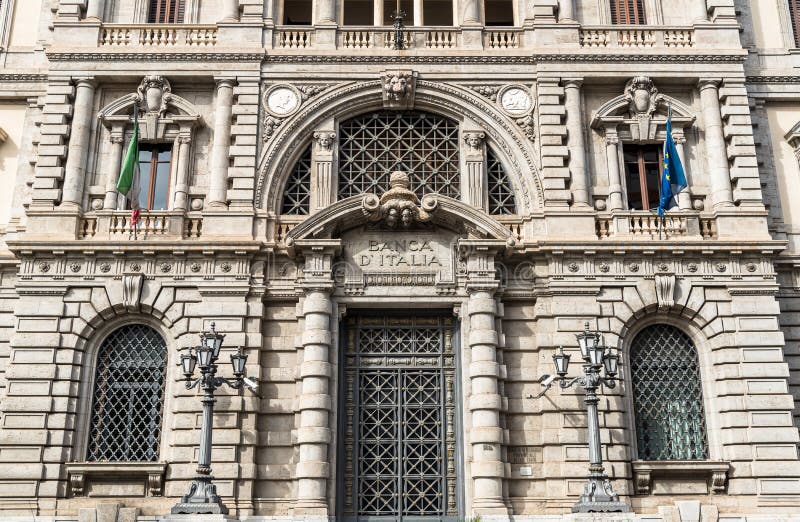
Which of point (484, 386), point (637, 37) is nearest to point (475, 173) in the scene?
point (484, 386)

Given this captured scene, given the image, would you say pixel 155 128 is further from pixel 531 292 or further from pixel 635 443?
pixel 635 443

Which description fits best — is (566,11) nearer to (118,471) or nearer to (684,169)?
(684,169)

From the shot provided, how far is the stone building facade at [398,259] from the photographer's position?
20.4m

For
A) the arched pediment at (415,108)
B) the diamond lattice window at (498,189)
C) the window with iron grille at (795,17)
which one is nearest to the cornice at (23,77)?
the arched pediment at (415,108)

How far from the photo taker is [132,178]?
21.7m

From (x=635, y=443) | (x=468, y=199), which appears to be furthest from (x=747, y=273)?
(x=468, y=199)

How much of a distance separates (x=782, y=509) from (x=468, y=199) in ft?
35.4

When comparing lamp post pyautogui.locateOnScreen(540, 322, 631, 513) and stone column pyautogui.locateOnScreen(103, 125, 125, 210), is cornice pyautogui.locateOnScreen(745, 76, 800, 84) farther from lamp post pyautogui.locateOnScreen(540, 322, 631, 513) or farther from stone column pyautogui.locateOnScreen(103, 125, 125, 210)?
stone column pyautogui.locateOnScreen(103, 125, 125, 210)

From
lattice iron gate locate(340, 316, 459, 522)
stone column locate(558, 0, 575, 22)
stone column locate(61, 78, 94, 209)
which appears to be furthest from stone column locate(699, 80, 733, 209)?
stone column locate(61, 78, 94, 209)

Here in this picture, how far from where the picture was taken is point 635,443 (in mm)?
20844

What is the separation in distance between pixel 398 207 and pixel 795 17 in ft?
46.8

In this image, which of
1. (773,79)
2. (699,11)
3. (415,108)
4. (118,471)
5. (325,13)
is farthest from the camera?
(773,79)

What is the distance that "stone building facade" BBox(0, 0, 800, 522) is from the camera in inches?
803

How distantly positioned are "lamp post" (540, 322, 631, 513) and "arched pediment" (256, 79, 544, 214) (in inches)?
188
